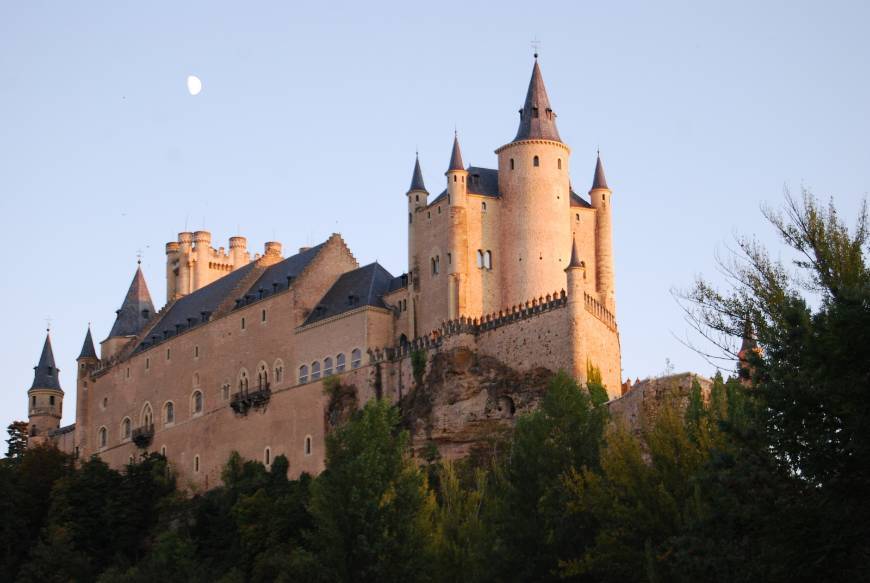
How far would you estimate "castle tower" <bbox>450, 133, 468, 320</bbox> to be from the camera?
73.6 m

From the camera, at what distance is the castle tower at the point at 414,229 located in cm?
7675

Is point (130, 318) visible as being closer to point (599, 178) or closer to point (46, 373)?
point (46, 373)

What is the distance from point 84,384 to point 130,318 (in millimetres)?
5799

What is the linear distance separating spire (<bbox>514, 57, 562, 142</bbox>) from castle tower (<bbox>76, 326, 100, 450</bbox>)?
43183 millimetres

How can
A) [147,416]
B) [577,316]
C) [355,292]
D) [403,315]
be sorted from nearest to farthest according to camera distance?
[577,316]
[403,315]
[355,292]
[147,416]

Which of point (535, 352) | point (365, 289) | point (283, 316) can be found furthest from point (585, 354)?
point (283, 316)

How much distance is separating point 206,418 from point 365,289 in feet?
48.7

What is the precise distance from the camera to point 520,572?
4388 cm

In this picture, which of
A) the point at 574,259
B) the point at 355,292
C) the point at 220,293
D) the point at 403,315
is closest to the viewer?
the point at 574,259

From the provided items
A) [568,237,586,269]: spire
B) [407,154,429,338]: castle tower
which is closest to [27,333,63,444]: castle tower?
[407,154,429,338]: castle tower

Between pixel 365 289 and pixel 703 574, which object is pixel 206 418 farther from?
pixel 703 574

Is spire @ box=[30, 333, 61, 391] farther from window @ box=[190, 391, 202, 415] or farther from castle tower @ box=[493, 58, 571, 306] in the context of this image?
castle tower @ box=[493, 58, 571, 306]

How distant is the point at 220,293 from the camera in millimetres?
94688

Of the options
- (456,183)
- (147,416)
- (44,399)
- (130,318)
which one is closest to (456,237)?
(456,183)
